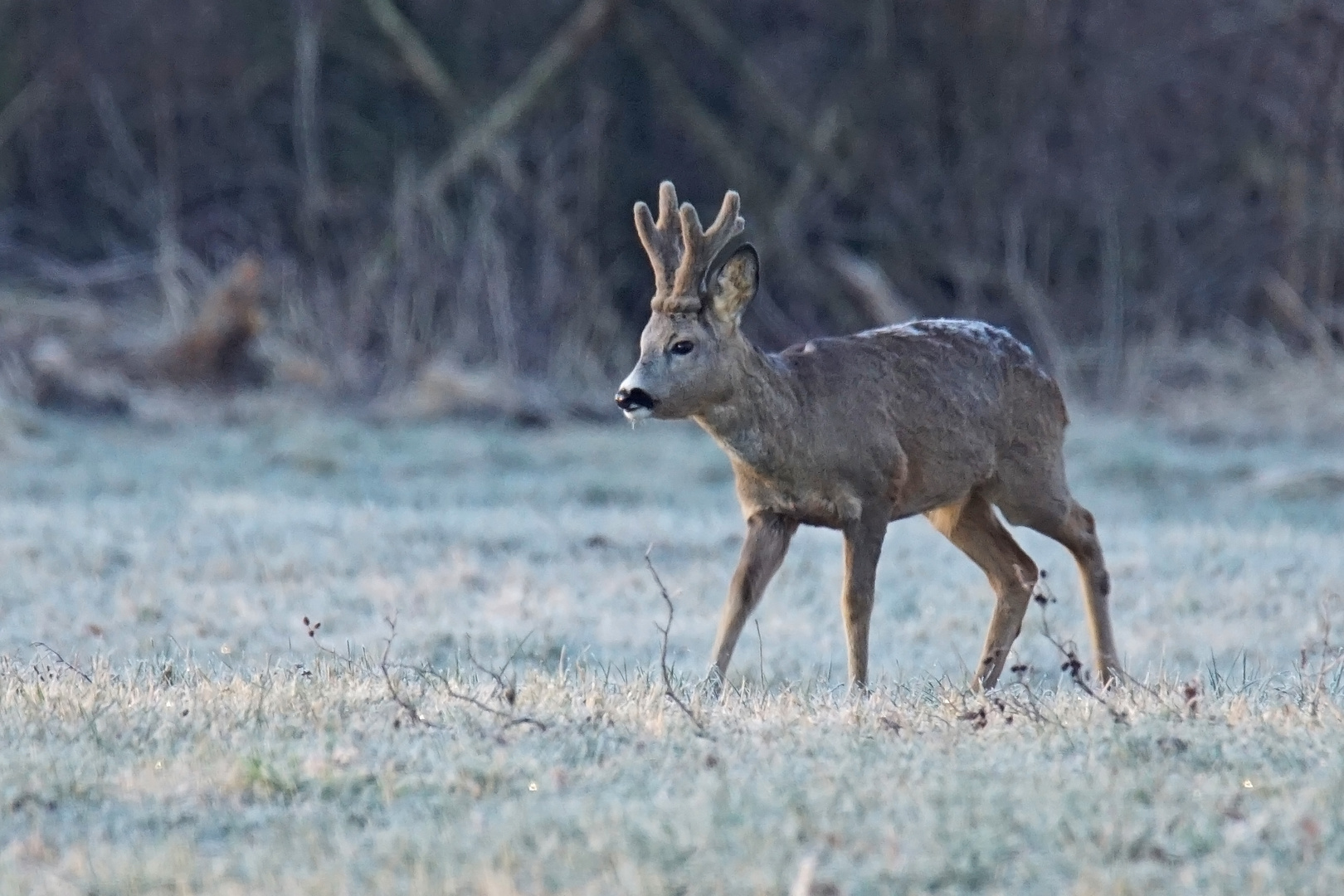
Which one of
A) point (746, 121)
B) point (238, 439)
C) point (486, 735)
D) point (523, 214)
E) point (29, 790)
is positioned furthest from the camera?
point (746, 121)

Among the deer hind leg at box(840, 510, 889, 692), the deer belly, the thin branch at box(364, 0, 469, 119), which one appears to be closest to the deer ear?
the deer belly

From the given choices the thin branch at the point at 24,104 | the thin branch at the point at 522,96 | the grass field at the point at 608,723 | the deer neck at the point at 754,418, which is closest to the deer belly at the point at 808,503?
the deer neck at the point at 754,418

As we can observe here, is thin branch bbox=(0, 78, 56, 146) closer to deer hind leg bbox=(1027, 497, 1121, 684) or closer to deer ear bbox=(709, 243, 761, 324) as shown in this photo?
deer hind leg bbox=(1027, 497, 1121, 684)

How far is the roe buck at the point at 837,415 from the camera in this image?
7.65 m

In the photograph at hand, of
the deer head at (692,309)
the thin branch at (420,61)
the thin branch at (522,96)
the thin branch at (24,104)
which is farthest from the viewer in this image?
the thin branch at (24,104)

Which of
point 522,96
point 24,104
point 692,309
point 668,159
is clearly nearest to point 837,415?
point 692,309

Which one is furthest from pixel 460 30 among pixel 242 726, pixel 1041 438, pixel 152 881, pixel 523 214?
pixel 152 881

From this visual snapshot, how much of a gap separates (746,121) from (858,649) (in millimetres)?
16069

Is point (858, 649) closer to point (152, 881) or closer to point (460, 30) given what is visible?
point (152, 881)

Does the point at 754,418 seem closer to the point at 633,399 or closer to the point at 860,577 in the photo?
the point at 633,399

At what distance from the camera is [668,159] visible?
23.4 meters

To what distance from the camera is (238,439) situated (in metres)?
16.9

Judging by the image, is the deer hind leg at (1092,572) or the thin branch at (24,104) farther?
the thin branch at (24,104)

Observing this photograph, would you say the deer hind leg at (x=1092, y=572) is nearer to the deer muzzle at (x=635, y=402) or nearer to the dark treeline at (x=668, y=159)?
the deer muzzle at (x=635, y=402)
